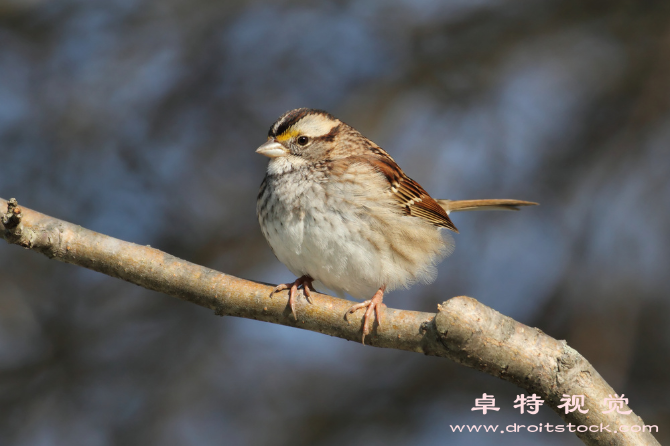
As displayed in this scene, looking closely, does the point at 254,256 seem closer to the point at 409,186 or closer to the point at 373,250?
the point at 409,186

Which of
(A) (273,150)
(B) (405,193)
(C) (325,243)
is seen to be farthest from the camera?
(B) (405,193)

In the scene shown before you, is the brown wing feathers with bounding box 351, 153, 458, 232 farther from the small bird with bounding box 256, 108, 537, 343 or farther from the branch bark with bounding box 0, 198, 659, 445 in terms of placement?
the branch bark with bounding box 0, 198, 659, 445

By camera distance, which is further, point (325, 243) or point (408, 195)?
point (408, 195)

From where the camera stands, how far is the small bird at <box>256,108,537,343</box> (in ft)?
12.3

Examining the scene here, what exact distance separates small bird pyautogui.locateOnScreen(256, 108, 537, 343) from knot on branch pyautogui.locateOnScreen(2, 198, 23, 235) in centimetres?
141

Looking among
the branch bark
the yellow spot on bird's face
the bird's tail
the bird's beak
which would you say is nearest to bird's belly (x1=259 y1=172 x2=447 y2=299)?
the bird's beak

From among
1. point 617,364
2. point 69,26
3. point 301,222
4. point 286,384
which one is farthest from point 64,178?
point 617,364

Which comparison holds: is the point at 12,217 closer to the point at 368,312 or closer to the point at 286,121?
the point at 368,312

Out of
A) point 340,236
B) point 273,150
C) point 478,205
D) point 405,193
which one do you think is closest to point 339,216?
point 340,236

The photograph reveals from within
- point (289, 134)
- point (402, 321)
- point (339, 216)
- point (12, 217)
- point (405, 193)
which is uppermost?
point (289, 134)

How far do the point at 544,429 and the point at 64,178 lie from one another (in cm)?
486

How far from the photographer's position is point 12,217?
2879 mm

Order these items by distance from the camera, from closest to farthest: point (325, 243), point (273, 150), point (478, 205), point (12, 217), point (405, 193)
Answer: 1. point (12, 217)
2. point (325, 243)
3. point (273, 150)
4. point (405, 193)
5. point (478, 205)

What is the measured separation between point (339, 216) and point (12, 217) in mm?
1716
